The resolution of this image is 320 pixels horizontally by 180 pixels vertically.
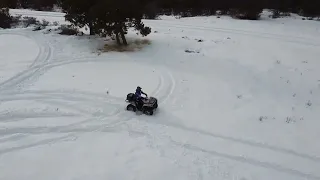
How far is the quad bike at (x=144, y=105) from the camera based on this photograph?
44.9 ft

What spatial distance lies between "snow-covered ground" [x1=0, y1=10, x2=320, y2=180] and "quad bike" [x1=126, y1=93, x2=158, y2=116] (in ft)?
1.00

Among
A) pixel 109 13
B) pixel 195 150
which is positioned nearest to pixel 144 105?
pixel 195 150

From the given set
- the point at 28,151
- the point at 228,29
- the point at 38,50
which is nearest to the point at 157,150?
the point at 28,151

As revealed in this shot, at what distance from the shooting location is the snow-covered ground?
422 inches

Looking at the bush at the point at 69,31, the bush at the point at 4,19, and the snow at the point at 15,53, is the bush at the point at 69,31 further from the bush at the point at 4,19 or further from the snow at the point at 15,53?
the bush at the point at 4,19

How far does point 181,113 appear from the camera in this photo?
46.7ft

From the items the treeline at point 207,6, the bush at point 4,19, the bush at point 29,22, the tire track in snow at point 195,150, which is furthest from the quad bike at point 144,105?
the treeline at point 207,6

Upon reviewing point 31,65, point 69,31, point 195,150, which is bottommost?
point 195,150

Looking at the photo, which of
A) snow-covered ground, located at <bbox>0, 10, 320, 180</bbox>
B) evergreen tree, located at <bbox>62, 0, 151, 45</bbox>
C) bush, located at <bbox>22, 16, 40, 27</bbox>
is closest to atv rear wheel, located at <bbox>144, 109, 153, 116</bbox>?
snow-covered ground, located at <bbox>0, 10, 320, 180</bbox>

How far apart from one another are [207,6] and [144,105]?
112ft

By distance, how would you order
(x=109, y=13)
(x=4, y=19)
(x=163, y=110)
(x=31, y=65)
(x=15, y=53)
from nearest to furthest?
(x=163, y=110)
(x=31, y=65)
(x=109, y=13)
(x=15, y=53)
(x=4, y=19)

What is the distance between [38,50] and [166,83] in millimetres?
10565

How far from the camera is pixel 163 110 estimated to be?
47.4 feet

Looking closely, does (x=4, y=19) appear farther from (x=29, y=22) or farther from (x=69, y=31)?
(x=69, y=31)
